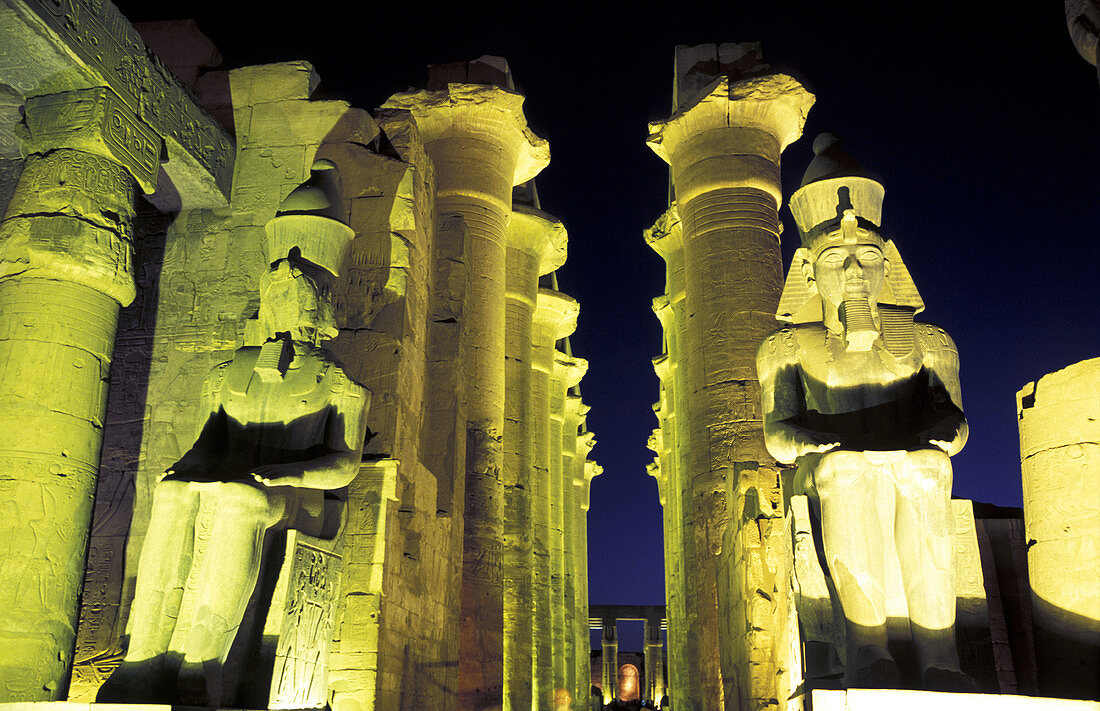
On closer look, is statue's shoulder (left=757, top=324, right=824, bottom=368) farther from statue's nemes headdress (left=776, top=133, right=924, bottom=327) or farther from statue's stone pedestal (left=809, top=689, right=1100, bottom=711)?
statue's stone pedestal (left=809, top=689, right=1100, bottom=711)

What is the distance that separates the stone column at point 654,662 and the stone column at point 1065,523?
80.8 ft

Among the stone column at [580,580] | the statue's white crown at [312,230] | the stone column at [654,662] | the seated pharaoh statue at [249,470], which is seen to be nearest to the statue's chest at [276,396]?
the seated pharaoh statue at [249,470]

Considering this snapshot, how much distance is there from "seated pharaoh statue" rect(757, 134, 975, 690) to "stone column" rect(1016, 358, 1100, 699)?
996mm

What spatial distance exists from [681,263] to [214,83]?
319 inches

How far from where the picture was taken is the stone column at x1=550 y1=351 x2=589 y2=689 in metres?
17.2

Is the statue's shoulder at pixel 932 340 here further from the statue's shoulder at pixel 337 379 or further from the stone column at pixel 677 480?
the stone column at pixel 677 480

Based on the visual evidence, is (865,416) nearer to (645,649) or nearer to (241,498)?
(241,498)

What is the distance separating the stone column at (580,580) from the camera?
62.1 ft

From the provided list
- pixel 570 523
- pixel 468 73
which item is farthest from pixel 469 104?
pixel 570 523

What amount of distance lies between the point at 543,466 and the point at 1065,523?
10.5 m

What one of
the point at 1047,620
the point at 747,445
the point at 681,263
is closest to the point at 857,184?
the point at 1047,620

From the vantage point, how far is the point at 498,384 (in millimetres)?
11688

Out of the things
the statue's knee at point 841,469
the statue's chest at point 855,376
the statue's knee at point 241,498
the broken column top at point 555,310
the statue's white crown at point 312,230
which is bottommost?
the statue's knee at point 241,498

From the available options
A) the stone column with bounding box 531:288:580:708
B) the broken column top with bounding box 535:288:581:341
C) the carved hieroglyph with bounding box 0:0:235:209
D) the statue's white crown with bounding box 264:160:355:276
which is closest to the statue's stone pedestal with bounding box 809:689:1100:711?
the statue's white crown with bounding box 264:160:355:276
